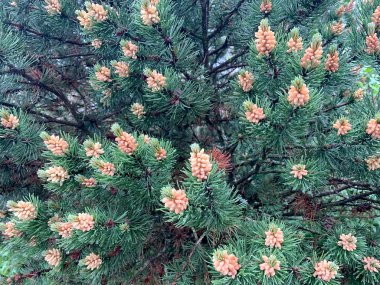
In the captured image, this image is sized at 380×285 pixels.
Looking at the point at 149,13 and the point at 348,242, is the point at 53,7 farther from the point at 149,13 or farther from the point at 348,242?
the point at 348,242

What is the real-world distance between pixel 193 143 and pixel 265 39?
646 millimetres

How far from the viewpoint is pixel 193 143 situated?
184cm

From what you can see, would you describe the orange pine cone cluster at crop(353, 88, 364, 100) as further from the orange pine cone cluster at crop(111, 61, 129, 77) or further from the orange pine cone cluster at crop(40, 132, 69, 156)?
the orange pine cone cluster at crop(40, 132, 69, 156)

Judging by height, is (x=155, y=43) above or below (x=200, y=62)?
above

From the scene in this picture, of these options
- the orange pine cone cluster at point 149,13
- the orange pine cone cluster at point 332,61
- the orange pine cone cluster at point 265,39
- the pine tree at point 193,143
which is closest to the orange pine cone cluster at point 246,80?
the pine tree at point 193,143

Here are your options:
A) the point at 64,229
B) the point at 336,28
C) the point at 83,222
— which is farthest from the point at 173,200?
the point at 336,28

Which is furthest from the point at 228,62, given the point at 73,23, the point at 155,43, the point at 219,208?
the point at 219,208

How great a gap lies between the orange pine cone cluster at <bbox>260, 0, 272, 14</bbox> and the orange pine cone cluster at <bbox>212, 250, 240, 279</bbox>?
3.81ft

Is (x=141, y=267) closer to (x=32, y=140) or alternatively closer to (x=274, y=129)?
(x=32, y=140)

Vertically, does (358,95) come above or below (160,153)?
above

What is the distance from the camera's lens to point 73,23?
207cm

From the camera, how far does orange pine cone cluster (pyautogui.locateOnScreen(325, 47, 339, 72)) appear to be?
153 cm

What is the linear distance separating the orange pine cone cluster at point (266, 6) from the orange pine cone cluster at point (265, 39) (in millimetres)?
404

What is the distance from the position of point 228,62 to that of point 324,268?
4.57 ft
